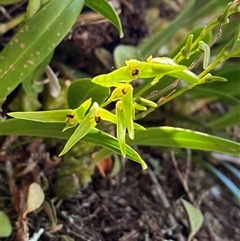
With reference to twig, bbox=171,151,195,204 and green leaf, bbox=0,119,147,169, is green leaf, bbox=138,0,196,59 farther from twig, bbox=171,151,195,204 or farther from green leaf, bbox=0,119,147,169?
green leaf, bbox=0,119,147,169

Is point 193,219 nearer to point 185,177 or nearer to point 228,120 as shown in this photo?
point 185,177

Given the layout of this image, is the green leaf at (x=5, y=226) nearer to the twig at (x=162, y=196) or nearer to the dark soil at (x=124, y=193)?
the dark soil at (x=124, y=193)

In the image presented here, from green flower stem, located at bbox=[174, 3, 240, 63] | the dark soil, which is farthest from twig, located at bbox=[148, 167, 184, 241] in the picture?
green flower stem, located at bbox=[174, 3, 240, 63]

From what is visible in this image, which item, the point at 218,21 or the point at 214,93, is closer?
the point at 218,21

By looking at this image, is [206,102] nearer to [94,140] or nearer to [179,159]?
[179,159]

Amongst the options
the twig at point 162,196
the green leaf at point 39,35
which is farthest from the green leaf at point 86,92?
the twig at point 162,196

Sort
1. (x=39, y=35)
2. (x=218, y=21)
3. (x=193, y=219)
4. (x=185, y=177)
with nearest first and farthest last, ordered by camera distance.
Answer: (x=218, y=21)
(x=39, y=35)
(x=193, y=219)
(x=185, y=177)

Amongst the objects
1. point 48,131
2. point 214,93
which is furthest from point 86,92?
point 214,93
